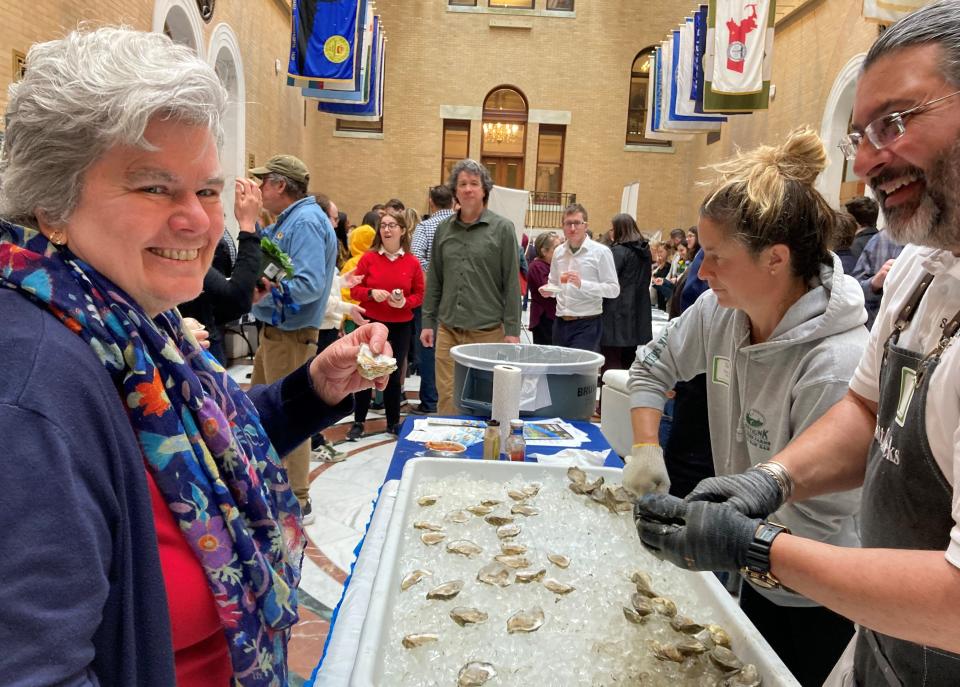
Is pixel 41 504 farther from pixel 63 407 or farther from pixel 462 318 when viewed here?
pixel 462 318

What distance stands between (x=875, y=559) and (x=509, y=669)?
2.05 ft

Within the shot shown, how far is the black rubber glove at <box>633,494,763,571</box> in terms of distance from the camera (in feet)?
3.46

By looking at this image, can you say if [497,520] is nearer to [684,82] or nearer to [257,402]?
[257,402]

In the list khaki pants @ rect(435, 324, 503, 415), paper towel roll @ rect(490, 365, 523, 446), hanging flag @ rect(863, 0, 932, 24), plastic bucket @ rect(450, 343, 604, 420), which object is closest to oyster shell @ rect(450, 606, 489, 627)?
paper towel roll @ rect(490, 365, 523, 446)

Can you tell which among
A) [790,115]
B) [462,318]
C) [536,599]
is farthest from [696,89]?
[536,599]

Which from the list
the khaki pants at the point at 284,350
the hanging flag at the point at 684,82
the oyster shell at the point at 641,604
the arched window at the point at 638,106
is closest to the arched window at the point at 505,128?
the arched window at the point at 638,106

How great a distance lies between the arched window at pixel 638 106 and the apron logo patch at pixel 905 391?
758 inches

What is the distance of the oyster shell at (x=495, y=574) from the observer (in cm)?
145

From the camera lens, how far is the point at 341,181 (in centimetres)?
1869

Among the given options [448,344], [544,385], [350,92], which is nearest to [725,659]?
[544,385]

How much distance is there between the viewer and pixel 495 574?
147 cm

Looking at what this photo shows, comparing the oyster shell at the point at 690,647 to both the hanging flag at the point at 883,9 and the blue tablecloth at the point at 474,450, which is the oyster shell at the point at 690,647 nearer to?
the blue tablecloth at the point at 474,450

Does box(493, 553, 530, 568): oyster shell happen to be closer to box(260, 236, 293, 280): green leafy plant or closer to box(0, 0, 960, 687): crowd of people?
box(0, 0, 960, 687): crowd of people

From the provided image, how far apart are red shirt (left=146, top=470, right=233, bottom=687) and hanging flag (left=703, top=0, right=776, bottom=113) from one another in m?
11.3
